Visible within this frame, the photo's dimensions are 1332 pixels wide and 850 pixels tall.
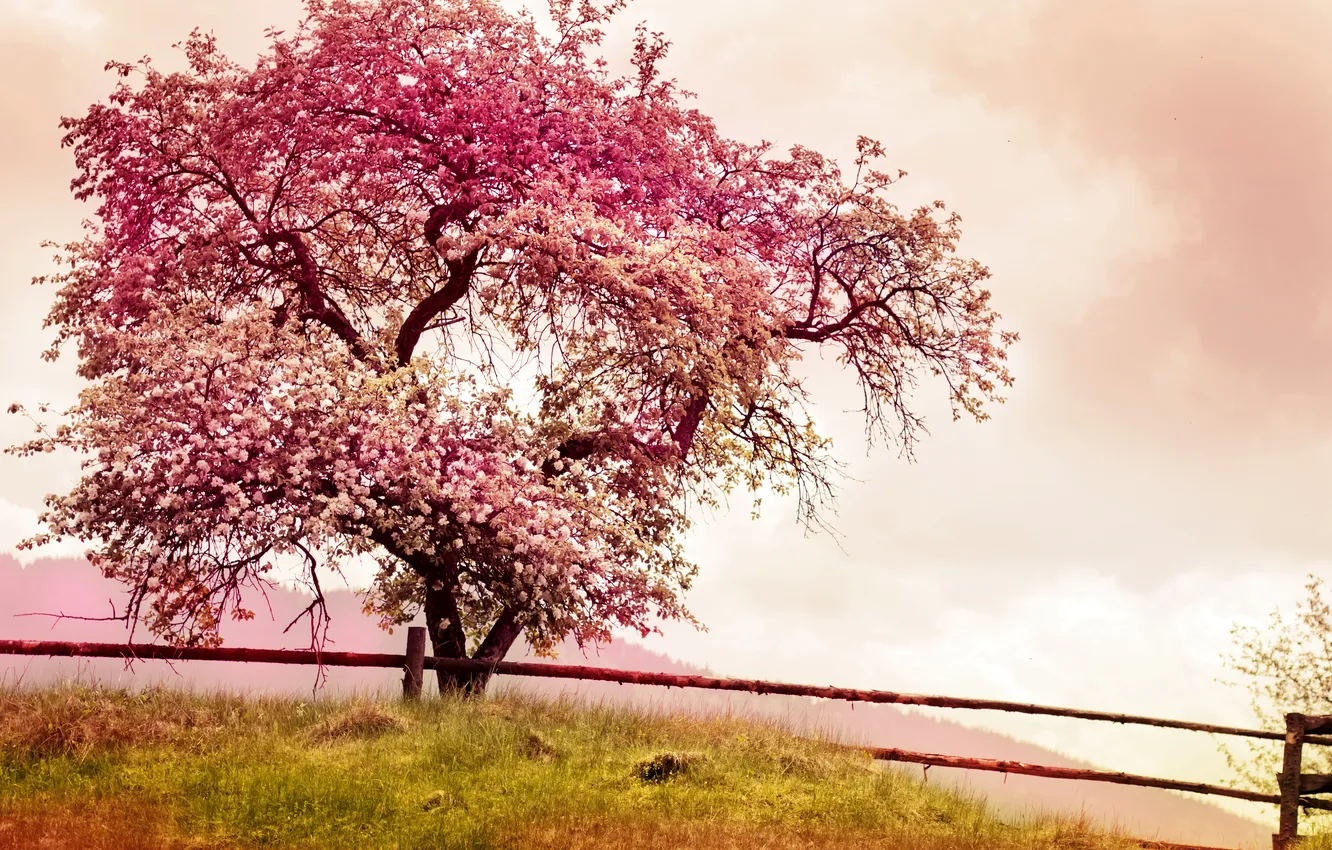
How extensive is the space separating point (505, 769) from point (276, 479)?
5065mm

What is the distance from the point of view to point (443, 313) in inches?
749

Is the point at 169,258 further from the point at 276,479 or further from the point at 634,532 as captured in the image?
the point at 634,532

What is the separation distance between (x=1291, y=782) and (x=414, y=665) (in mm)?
12071

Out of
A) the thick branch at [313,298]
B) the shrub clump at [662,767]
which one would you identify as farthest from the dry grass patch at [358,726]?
the thick branch at [313,298]

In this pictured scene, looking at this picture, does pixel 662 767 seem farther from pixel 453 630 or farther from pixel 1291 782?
pixel 1291 782

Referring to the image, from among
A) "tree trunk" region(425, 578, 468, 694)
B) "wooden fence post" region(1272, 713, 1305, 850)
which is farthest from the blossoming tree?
"wooden fence post" region(1272, 713, 1305, 850)

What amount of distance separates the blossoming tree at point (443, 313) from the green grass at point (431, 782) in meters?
1.85

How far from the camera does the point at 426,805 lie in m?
11.6

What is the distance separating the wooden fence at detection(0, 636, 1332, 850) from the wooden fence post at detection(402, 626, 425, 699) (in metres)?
0.01

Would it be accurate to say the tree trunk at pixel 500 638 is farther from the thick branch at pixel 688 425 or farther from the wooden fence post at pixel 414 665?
the thick branch at pixel 688 425

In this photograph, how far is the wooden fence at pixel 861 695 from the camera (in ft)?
47.0

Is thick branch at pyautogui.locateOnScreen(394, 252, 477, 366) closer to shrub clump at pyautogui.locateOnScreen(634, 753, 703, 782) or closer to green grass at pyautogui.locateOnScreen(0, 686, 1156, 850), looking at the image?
green grass at pyautogui.locateOnScreen(0, 686, 1156, 850)

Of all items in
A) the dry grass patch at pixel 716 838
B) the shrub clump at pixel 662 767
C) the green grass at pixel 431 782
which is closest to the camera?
the dry grass patch at pixel 716 838

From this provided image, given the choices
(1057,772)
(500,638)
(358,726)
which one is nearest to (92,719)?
(358,726)
